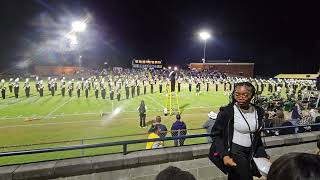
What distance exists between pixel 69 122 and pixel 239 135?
15.6 metres

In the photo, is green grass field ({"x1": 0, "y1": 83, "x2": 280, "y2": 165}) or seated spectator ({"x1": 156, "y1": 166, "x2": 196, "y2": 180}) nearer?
seated spectator ({"x1": 156, "y1": 166, "x2": 196, "y2": 180})

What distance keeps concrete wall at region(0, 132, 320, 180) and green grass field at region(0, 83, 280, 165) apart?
5.36 metres

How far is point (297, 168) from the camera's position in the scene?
1436 mm

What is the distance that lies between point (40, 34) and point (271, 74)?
52645 mm

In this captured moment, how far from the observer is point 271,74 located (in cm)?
5981

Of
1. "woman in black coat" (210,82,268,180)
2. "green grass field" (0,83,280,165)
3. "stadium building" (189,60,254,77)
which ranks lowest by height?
"green grass field" (0,83,280,165)

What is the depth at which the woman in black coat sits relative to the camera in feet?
11.3

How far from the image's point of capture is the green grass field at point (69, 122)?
452 inches

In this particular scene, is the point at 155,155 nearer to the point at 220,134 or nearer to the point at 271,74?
the point at 220,134

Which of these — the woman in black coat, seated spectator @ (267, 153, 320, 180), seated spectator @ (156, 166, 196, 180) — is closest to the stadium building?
the woman in black coat

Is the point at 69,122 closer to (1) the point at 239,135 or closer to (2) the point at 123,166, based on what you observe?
(2) the point at 123,166

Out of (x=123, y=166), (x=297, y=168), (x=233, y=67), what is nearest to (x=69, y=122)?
(x=123, y=166)

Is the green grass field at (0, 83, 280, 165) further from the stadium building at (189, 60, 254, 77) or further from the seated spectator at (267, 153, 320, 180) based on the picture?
the stadium building at (189, 60, 254, 77)

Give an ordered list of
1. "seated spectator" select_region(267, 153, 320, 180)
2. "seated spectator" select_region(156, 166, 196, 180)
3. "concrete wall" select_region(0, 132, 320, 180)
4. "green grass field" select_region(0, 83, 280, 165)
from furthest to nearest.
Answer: "green grass field" select_region(0, 83, 280, 165) < "concrete wall" select_region(0, 132, 320, 180) < "seated spectator" select_region(156, 166, 196, 180) < "seated spectator" select_region(267, 153, 320, 180)
